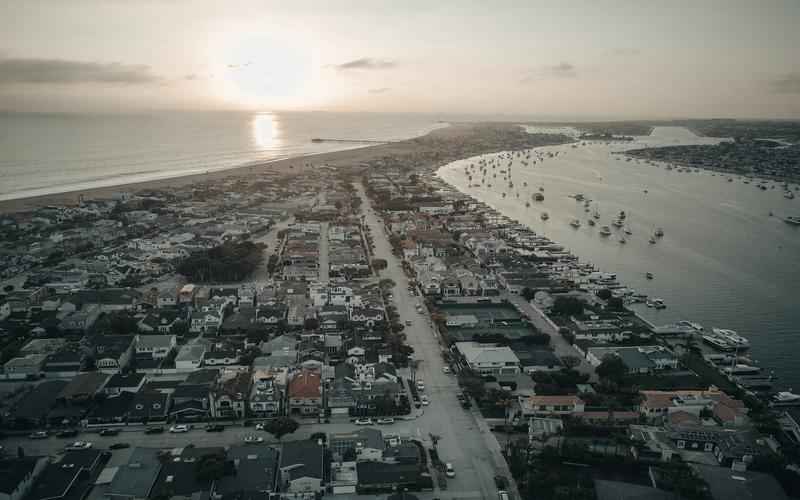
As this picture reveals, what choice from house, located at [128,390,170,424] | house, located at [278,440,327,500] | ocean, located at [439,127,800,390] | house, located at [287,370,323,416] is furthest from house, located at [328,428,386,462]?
ocean, located at [439,127,800,390]

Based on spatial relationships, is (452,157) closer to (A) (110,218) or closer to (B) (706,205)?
(B) (706,205)

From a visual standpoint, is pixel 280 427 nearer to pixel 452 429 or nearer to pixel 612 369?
pixel 452 429

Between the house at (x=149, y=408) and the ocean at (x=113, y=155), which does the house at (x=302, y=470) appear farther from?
the ocean at (x=113, y=155)

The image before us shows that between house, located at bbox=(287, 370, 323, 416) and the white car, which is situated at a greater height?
house, located at bbox=(287, 370, 323, 416)

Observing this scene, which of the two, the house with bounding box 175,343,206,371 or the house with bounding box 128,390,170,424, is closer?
the house with bounding box 128,390,170,424

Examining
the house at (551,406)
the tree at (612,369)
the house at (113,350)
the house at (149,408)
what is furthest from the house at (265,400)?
the tree at (612,369)

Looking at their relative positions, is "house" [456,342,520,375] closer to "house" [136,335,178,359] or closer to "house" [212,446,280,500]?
"house" [212,446,280,500]

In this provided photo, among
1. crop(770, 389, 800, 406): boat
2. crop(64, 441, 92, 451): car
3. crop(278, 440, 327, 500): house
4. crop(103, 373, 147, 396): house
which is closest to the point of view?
crop(278, 440, 327, 500): house
